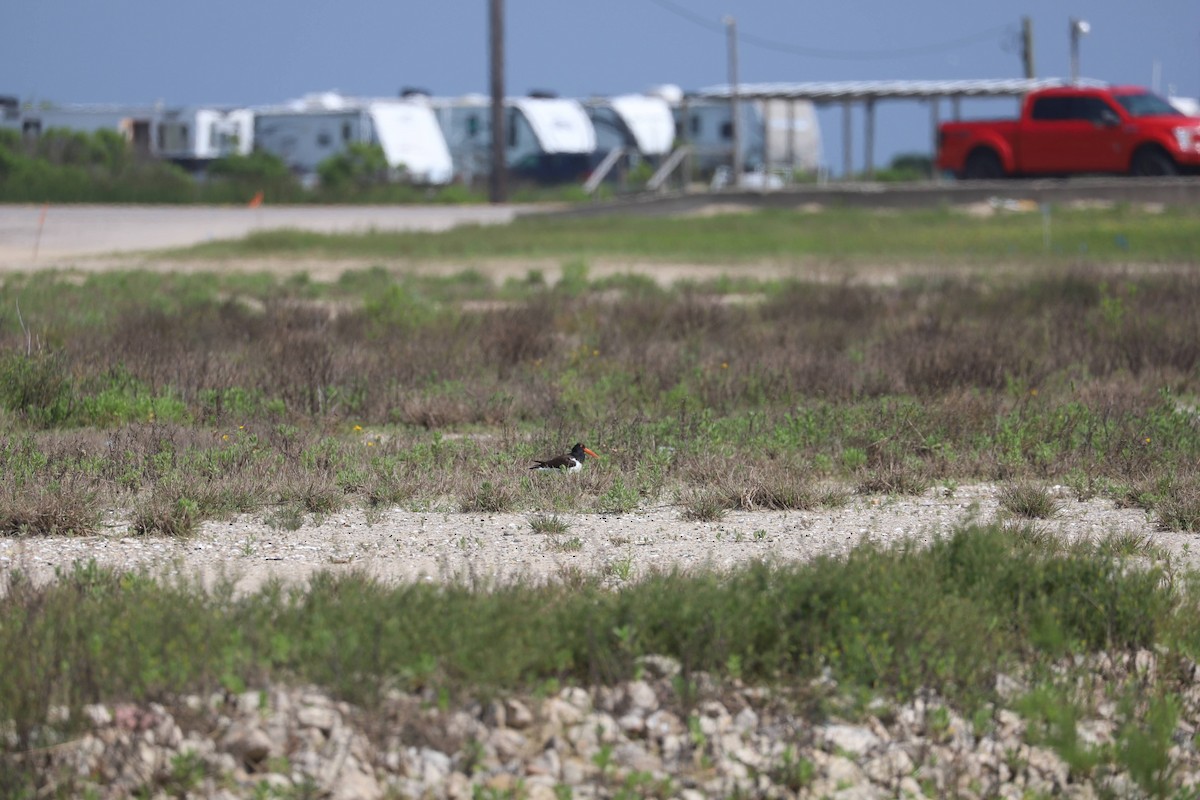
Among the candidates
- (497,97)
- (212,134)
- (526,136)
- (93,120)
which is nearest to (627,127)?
(526,136)

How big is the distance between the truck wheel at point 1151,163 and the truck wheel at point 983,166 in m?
2.46

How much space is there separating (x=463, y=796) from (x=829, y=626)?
4.48 ft

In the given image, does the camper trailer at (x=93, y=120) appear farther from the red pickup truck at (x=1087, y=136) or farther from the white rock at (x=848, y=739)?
the white rock at (x=848, y=739)

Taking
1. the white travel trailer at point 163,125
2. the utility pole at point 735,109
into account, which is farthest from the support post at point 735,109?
the white travel trailer at point 163,125

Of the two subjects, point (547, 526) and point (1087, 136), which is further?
point (1087, 136)

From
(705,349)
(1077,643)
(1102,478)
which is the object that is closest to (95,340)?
(705,349)

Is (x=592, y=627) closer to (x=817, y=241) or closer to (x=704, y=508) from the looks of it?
(x=704, y=508)

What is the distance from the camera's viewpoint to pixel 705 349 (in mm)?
11242

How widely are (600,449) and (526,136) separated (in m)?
32.6

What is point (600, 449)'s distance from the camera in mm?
7789

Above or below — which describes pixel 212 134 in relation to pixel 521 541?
above

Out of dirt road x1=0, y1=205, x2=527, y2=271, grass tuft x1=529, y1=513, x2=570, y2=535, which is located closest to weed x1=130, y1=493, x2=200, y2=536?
grass tuft x1=529, y1=513, x2=570, y2=535

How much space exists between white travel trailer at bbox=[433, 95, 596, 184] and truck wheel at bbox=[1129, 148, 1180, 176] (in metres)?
17.6

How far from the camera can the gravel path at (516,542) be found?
18.7 feet
